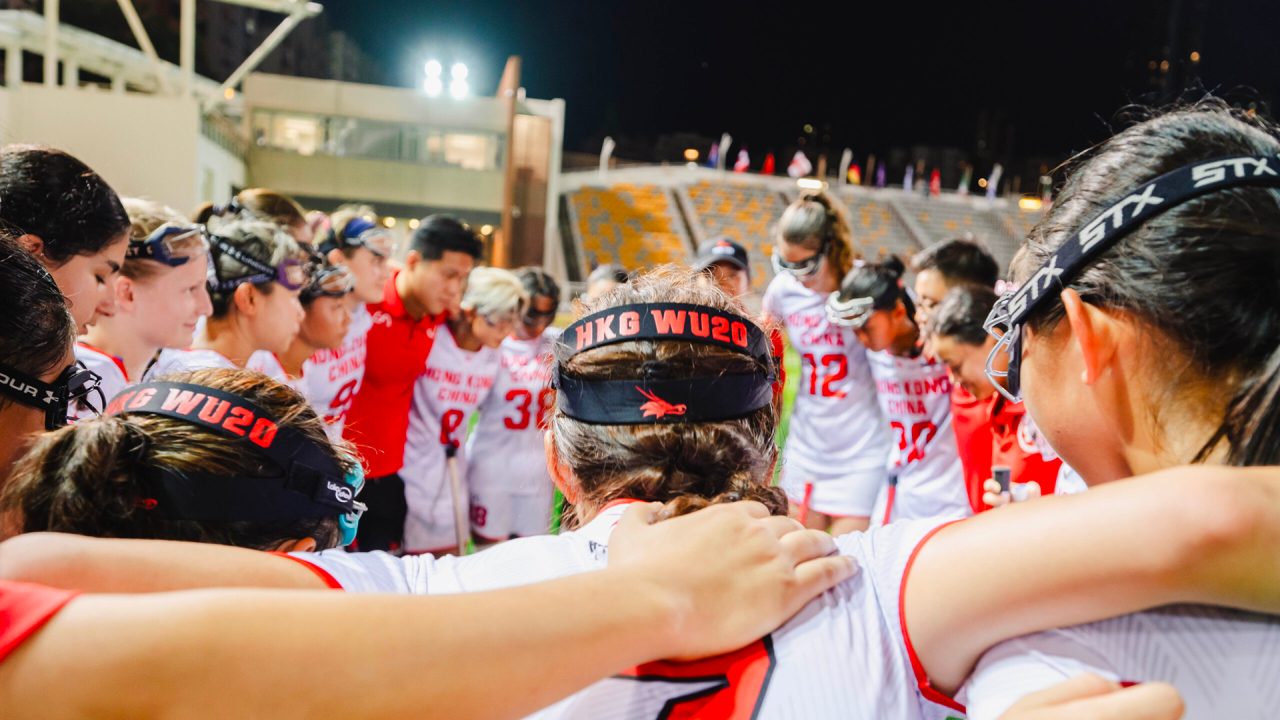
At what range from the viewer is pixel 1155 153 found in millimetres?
1043

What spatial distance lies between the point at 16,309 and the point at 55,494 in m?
0.41

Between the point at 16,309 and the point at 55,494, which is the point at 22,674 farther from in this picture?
the point at 16,309

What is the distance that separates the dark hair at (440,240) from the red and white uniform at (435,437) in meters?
0.53

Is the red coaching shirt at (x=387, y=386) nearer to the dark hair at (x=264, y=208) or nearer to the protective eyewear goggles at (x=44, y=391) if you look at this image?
the dark hair at (x=264, y=208)

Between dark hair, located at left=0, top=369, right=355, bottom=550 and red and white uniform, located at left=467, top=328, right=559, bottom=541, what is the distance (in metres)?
3.43

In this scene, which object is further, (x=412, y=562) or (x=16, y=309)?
(x=16, y=309)

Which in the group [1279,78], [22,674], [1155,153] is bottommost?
[22,674]

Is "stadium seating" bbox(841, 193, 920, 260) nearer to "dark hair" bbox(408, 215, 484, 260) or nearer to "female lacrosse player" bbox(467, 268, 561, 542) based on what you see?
"female lacrosse player" bbox(467, 268, 561, 542)

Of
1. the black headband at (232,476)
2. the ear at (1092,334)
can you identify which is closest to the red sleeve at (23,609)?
the black headband at (232,476)

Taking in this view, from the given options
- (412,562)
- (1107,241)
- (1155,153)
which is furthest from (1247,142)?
(412,562)

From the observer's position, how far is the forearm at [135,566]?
100 centimetres

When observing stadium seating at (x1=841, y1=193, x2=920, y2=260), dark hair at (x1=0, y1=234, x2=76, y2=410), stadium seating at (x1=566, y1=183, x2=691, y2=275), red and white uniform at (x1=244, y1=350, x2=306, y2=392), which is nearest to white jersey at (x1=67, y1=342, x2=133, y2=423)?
red and white uniform at (x1=244, y1=350, x2=306, y2=392)

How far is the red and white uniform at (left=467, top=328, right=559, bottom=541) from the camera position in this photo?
4.82m

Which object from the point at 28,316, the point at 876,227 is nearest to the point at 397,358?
the point at 28,316
